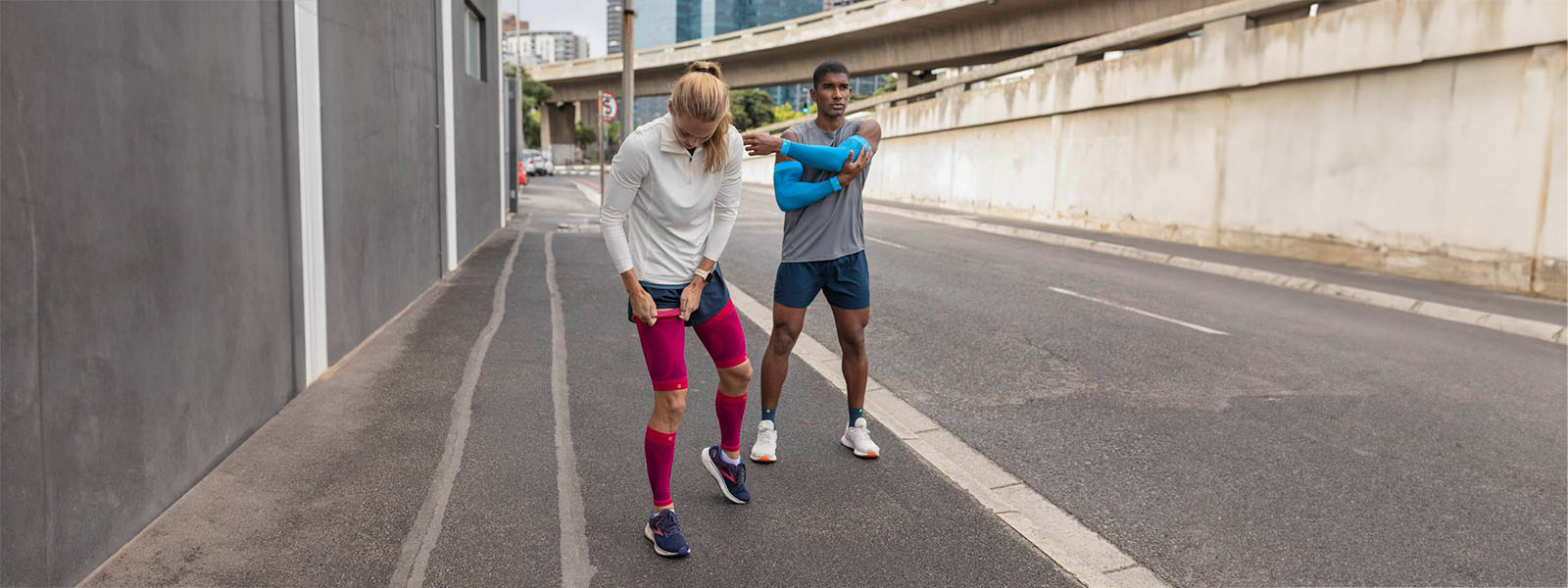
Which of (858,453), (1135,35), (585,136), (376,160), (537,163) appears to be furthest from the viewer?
(585,136)

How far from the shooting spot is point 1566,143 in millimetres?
11398

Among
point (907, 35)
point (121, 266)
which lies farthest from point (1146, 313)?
point (907, 35)

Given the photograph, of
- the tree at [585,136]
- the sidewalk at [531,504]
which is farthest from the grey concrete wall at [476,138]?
the tree at [585,136]

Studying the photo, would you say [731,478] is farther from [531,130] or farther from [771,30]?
[531,130]

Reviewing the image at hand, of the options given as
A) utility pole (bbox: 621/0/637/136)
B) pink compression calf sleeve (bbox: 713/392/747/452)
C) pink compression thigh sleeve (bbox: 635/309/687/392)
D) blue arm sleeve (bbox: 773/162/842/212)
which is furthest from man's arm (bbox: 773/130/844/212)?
utility pole (bbox: 621/0/637/136)

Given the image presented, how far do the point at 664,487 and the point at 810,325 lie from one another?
15.8ft

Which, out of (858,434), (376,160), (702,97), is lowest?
(858,434)

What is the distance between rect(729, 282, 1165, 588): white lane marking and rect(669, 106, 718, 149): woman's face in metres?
1.89

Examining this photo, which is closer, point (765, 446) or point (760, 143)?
point (760, 143)

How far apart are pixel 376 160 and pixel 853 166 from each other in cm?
496

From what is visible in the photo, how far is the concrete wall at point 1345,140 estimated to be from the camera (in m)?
11.9

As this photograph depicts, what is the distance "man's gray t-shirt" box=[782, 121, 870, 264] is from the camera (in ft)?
15.2

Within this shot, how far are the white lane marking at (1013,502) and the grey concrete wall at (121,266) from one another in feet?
10.4

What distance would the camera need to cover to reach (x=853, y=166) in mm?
4508
